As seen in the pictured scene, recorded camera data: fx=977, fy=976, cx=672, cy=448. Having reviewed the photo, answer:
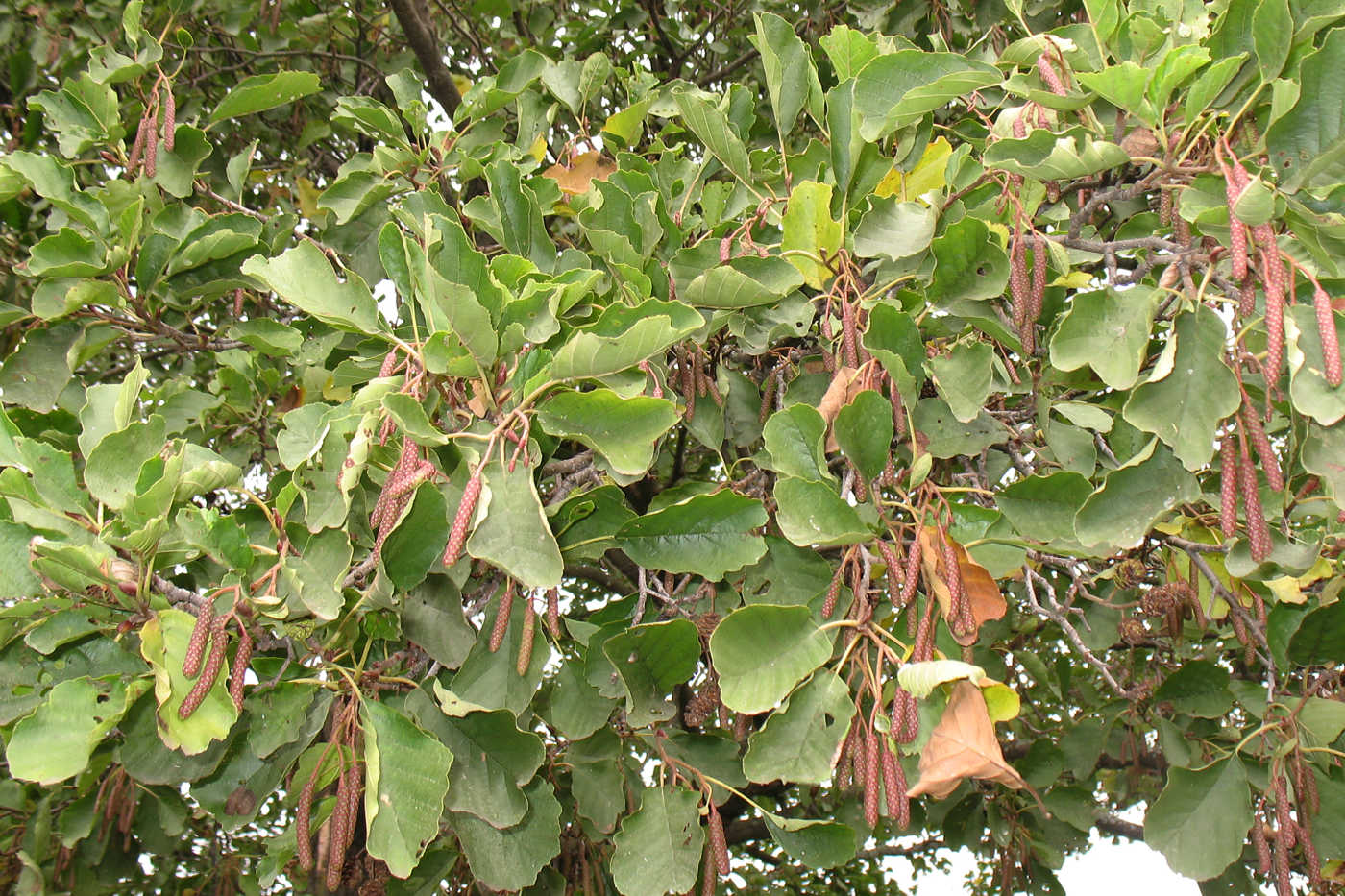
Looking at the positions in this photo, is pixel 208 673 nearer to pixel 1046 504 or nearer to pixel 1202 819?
pixel 1046 504

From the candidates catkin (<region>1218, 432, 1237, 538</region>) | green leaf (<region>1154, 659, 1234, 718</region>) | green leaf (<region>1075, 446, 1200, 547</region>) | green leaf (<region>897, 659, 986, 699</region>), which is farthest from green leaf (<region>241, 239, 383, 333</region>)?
green leaf (<region>1154, 659, 1234, 718</region>)

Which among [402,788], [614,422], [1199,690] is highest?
[614,422]

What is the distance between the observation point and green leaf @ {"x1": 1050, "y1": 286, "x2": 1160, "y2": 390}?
1.35 metres

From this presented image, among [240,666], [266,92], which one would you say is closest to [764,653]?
[240,666]

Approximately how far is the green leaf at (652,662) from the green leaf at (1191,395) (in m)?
0.72

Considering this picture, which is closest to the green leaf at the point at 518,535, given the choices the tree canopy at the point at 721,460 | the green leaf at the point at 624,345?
the tree canopy at the point at 721,460

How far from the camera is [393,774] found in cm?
141

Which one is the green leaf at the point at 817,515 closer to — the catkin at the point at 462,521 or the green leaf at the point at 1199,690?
the catkin at the point at 462,521

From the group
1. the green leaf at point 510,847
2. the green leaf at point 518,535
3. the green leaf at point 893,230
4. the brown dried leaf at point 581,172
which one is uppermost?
the green leaf at point 893,230

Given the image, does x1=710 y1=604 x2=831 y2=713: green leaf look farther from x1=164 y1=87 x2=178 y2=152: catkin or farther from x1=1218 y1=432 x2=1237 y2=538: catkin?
x1=164 y1=87 x2=178 y2=152: catkin

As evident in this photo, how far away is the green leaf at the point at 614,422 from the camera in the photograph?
1342 mm

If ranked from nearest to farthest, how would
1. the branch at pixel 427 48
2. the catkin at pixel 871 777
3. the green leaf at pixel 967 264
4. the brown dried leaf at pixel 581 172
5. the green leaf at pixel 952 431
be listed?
the catkin at pixel 871 777
the green leaf at pixel 967 264
the green leaf at pixel 952 431
the brown dried leaf at pixel 581 172
the branch at pixel 427 48

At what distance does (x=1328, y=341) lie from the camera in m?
1.15

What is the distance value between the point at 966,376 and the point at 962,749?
0.55 metres
